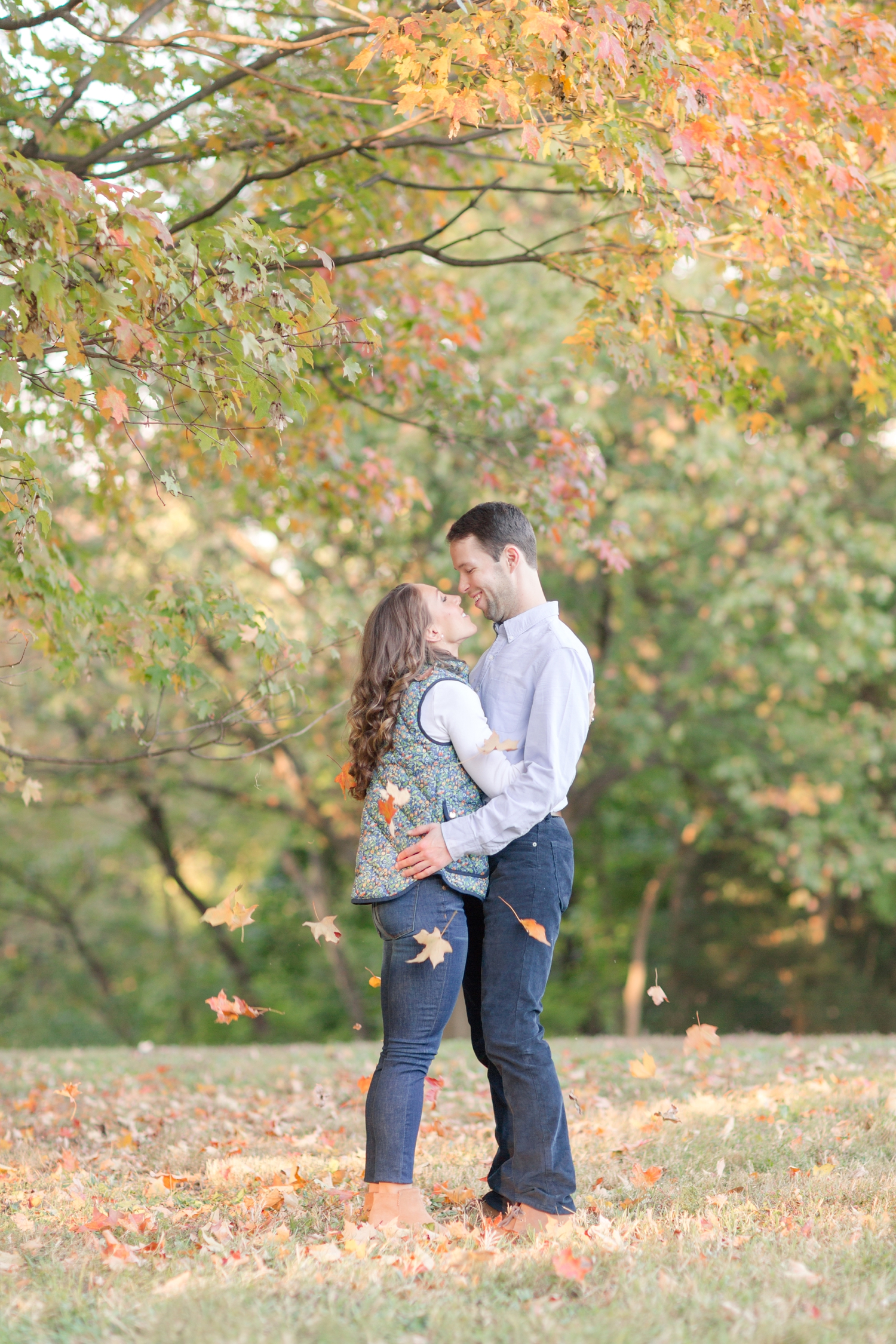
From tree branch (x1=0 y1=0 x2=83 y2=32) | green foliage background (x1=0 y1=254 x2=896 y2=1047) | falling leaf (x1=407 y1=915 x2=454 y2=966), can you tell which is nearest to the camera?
falling leaf (x1=407 y1=915 x2=454 y2=966)

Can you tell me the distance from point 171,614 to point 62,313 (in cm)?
219

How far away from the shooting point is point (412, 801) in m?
3.25

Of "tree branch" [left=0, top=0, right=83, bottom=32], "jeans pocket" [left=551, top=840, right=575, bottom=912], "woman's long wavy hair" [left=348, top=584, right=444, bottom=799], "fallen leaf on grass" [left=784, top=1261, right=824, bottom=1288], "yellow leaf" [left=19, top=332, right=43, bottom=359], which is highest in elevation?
"tree branch" [left=0, top=0, right=83, bottom=32]

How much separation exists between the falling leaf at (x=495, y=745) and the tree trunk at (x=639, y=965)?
12413 millimetres

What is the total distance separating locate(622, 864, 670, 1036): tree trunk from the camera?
1510 centimetres

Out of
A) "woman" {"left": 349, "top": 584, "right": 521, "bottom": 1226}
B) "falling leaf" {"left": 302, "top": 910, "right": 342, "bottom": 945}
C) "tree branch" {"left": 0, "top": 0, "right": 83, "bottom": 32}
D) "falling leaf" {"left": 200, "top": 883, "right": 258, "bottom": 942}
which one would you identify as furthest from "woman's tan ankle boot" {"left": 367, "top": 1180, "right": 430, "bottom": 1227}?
"tree branch" {"left": 0, "top": 0, "right": 83, "bottom": 32}

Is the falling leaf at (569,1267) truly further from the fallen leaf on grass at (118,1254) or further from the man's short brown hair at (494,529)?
the man's short brown hair at (494,529)

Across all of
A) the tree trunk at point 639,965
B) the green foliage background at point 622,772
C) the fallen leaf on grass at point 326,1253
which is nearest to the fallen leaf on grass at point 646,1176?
the fallen leaf on grass at point 326,1253

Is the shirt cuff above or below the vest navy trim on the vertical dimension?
below

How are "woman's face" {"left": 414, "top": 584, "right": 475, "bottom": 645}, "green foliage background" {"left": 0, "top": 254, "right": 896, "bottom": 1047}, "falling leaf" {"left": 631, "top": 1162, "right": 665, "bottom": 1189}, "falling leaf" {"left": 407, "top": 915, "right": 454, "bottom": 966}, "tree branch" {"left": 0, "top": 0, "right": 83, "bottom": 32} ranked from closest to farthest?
"falling leaf" {"left": 407, "top": 915, "right": 454, "bottom": 966}, "woman's face" {"left": 414, "top": 584, "right": 475, "bottom": 645}, "falling leaf" {"left": 631, "top": 1162, "right": 665, "bottom": 1189}, "tree branch" {"left": 0, "top": 0, "right": 83, "bottom": 32}, "green foliage background" {"left": 0, "top": 254, "right": 896, "bottom": 1047}

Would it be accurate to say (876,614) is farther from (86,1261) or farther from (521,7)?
(86,1261)

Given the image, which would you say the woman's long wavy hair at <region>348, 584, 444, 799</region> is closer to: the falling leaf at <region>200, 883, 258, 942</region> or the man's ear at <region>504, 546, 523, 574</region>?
the man's ear at <region>504, 546, 523, 574</region>

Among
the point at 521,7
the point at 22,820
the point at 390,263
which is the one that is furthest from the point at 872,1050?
the point at 22,820

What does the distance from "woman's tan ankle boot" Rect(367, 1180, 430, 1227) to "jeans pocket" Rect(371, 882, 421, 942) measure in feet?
2.18
